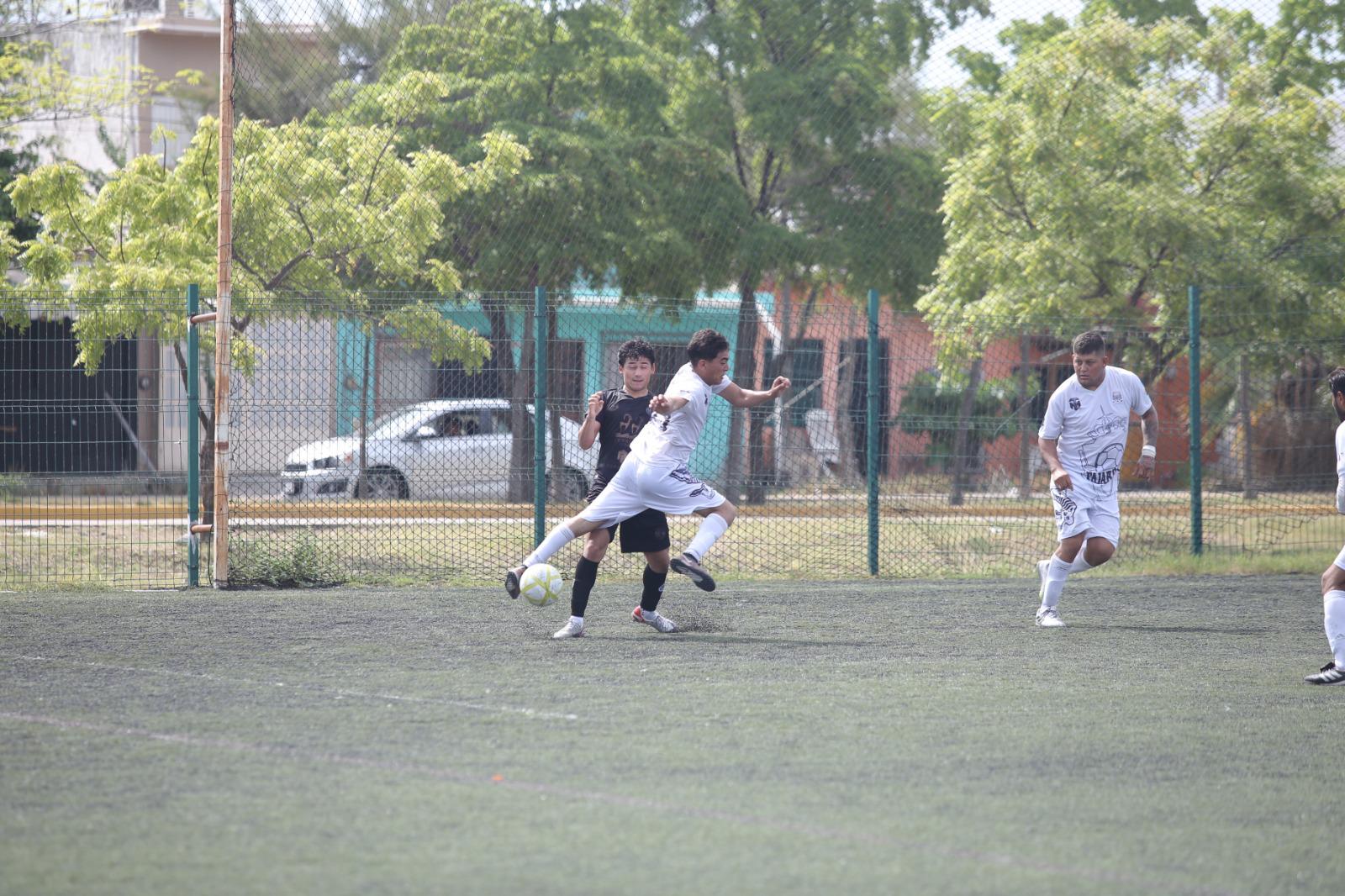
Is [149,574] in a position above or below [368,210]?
below

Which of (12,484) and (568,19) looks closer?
(12,484)

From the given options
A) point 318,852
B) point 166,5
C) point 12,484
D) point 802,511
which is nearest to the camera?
point 318,852

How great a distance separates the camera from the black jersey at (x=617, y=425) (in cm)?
932

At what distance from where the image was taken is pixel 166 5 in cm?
2584

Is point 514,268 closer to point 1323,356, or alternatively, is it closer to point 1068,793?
A: point 1323,356

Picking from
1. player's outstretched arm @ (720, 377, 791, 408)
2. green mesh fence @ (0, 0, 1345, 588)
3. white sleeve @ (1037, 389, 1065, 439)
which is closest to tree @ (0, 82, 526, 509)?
green mesh fence @ (0, 0, 1345, 588)

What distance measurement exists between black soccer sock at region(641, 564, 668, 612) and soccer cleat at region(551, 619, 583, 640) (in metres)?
0.59

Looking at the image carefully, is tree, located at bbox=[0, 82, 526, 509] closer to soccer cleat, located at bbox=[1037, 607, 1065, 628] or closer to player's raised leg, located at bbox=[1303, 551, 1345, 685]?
soccer cleat, located at bbox=[1037, 607, 1065, 628]

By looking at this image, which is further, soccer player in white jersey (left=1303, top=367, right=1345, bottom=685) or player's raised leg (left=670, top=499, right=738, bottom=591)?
player's raised leg (left=670, top=499, right=738, bottom=591)

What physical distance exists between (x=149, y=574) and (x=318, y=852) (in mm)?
8946

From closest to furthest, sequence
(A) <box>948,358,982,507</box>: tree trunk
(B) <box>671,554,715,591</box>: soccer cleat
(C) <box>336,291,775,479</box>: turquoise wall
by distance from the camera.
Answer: (B) <box>671,554,715,591</box>: soccer cleat < (C) <box>336,291,775,479</box>: turquoise wall < (A) <box>948,358,982,507</box>: tree trunk

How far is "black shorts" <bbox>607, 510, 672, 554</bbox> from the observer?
893cm

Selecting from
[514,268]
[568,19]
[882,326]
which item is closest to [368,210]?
[514,268]

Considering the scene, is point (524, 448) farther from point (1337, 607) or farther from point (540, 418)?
point (1337, 607)
